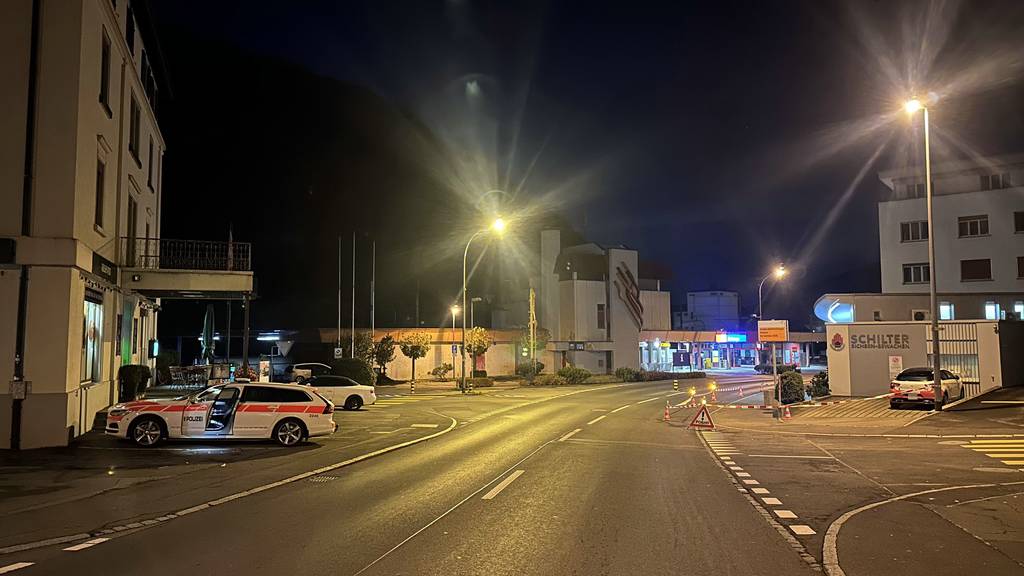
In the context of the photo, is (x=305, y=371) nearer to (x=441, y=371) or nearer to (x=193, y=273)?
(x=441, y=371)

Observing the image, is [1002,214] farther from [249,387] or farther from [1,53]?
[1,53]

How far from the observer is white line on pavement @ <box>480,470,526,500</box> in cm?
1006

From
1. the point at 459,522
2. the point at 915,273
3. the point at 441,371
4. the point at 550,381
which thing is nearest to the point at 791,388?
the point at 550,381

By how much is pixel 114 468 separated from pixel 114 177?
11.5 meters

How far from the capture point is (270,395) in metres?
16.2

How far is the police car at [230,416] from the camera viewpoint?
15.5 m

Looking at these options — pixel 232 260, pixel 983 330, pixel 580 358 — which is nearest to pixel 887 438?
pixel 983 330

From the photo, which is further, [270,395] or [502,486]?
[270,395]

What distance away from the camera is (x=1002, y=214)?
4459 centimetres

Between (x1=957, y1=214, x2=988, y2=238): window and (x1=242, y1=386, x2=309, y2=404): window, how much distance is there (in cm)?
4659

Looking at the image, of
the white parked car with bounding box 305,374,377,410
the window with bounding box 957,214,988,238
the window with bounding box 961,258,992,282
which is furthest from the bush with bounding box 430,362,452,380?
the window with bounding box 957,214,988,238

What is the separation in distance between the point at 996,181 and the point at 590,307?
1192 inches

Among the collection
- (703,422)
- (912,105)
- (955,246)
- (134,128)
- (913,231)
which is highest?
(134,128)

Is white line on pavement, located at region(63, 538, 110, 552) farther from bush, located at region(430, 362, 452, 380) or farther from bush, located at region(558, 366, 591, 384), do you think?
bush, located at region(558, 366, 591, 384)
